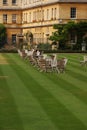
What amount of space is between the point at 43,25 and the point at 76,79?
5927 centimetres

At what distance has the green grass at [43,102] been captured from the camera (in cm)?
1670

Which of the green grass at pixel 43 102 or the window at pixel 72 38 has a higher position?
the window at pixel 72 38

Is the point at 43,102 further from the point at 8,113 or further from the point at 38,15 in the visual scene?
the point at 38,15

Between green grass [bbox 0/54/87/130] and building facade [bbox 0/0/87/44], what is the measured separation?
5120 centimetres

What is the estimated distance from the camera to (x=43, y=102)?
20719mm

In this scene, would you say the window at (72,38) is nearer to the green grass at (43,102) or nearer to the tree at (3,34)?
the tree at (3,34)

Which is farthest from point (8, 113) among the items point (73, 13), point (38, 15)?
point (38, 15)

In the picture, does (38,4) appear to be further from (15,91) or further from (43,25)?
(15,91)

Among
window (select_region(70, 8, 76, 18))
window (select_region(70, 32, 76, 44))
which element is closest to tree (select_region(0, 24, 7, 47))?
window (select_region(70, 8, 76, 18))

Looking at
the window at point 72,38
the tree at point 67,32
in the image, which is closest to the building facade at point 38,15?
the window at point 72,38

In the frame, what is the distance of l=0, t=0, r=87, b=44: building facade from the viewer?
268 feet

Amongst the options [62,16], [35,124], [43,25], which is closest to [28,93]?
[35,124]

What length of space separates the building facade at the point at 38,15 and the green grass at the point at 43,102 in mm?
51202

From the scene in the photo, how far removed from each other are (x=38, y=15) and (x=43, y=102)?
73233mm
